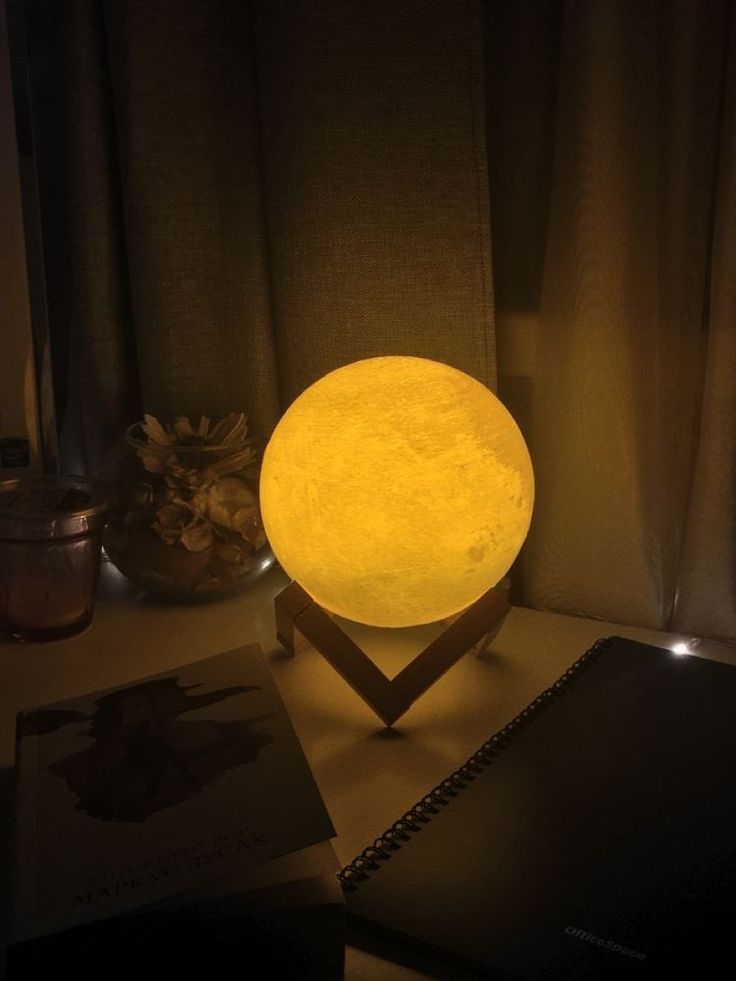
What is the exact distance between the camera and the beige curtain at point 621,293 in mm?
914

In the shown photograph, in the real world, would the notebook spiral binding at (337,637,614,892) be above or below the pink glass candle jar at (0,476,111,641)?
below

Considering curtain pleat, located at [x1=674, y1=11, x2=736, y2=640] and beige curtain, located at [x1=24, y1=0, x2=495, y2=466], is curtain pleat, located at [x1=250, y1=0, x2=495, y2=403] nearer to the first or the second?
beige curtain, located at [x1=24, y1=0, x2=495, y2=466]

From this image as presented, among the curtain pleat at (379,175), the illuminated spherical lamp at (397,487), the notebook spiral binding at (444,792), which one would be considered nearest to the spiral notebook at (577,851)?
the notebook spiral binding at (444,792)

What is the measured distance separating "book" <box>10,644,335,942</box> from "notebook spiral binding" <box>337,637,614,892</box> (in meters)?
0.06

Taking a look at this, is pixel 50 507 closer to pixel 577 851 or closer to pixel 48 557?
pixel 48 557

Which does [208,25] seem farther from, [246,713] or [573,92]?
[246,713]

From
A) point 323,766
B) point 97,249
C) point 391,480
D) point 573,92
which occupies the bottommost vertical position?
point 323,766

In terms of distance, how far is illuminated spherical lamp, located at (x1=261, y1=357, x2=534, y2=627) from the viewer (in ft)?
2.64

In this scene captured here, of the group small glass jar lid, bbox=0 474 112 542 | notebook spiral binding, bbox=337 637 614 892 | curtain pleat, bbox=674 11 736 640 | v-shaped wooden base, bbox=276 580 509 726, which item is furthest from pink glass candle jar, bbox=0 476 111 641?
curtain pleat, bbox=674 11 736 640

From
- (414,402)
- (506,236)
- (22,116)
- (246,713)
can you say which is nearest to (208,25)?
(22,116)

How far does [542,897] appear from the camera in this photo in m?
0.63

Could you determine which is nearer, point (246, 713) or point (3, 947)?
point (3, 947)

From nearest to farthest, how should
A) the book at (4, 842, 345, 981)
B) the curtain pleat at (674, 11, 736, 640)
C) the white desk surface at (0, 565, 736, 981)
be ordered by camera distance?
the book at (4, 842, 345, 981)
the white desk surface at (0, 565, 736, 981)
the curtain pleat at (674, 11, 736, 640)

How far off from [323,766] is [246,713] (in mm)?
86
